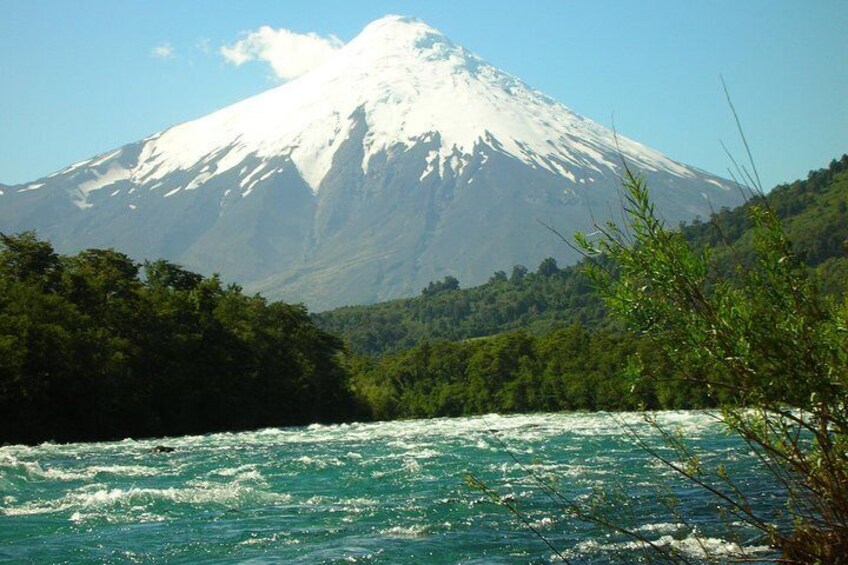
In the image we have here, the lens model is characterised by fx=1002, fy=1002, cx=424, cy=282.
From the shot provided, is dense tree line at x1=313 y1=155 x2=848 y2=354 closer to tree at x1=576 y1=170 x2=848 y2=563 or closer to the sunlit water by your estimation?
the sunlit water

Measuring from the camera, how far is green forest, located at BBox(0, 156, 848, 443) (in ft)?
155

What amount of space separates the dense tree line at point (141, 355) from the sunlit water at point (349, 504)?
1044cm

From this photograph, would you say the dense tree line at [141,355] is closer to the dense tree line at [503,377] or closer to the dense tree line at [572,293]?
the dense tree line at [503,377]

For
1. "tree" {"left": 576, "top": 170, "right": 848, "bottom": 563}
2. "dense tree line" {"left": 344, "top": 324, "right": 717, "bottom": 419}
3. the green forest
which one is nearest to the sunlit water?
"tree" {"left": 576, "top": 170, "right": 848, "bottom": 563}

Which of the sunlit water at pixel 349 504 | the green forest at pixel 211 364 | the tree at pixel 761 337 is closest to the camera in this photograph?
the tree at pixel 761 337

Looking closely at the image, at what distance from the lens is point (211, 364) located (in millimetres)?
60812

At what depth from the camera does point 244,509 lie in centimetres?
2089

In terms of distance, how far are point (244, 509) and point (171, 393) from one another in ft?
119

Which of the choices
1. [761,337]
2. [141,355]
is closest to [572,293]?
[141,355]

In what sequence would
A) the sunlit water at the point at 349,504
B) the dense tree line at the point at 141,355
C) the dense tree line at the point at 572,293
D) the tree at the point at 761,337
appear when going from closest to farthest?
the tree at the point at 761,337, the sunlit water at the point at 349,504, the dense tree line at the point at 141,355, the dense tree line at the point at 572,293

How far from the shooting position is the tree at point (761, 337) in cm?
748

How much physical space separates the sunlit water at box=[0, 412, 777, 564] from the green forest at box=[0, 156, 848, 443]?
4.20 m

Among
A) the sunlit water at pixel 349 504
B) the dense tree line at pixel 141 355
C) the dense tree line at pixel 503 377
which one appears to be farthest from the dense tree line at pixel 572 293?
the sunlit water at pixel 349 504

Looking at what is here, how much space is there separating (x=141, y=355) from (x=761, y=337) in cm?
5159
